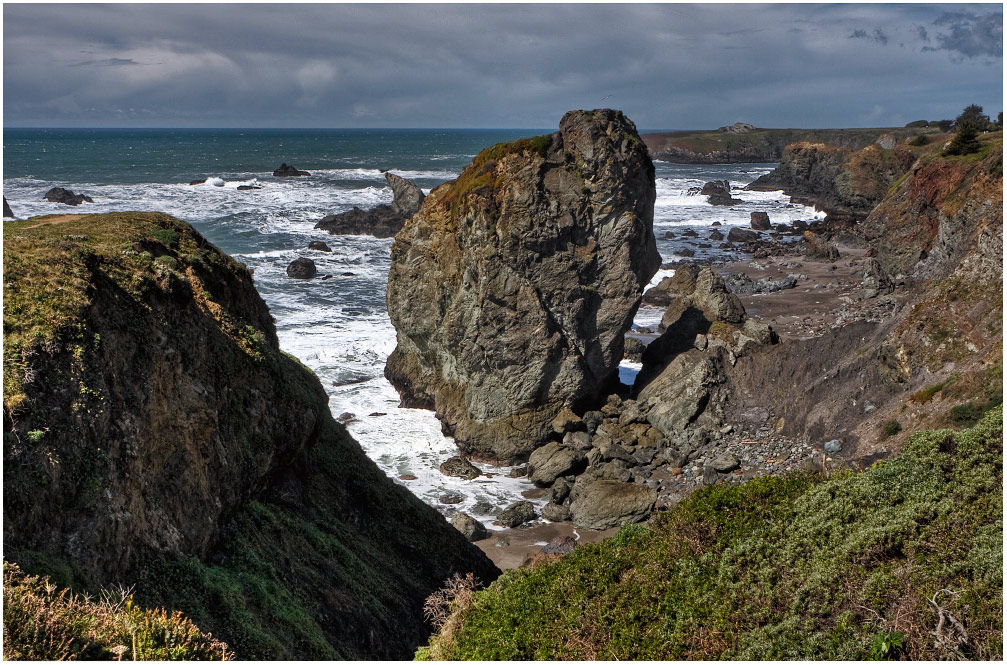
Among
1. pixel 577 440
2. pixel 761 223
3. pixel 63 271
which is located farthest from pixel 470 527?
pixel 761 223

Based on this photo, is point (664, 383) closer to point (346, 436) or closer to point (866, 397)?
point (866, 397)

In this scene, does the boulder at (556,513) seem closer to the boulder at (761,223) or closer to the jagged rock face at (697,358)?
the jagged rock face at (697,358)

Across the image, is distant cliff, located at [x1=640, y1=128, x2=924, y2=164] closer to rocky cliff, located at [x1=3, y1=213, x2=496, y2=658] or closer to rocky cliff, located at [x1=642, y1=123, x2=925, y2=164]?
rocky cliff, located at [x1=642, y1=123, x2=925, y2=164]

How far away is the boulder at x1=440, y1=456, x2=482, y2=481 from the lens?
89.6 ft

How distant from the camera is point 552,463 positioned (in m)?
26.7

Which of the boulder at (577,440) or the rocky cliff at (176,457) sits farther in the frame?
the boulder at (577,440)

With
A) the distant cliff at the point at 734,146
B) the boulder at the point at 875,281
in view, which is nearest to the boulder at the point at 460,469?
the boulder at the point at 875,281

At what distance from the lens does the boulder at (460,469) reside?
2731cm

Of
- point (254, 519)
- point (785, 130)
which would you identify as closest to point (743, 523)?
point (254, 519)

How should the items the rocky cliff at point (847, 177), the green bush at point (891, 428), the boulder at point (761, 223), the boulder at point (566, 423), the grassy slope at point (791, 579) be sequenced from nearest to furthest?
the grassy slope at point (791, 579)
the green bush at point (891, 428)
the boulder at point (566, 423)
the boulder at point (761, 223)
the rocky cliff at point (847, 177)

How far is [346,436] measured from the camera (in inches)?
703

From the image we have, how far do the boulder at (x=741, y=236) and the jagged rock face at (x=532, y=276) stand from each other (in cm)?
3966

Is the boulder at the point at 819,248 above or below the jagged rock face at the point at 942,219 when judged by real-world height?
below

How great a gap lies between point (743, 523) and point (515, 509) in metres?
14.1
